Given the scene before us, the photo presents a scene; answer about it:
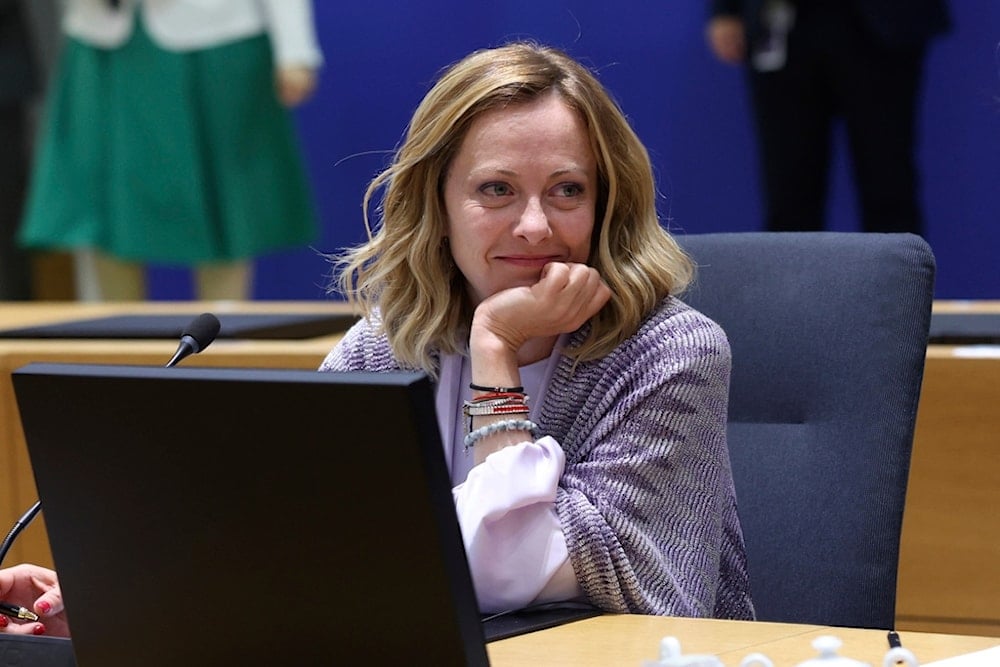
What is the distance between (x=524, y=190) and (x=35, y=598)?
60cm

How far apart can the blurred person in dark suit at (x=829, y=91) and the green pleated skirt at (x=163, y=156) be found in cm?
126

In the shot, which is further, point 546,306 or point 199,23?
point 199,23

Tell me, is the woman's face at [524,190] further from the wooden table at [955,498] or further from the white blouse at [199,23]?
the white blouse at [199,23]

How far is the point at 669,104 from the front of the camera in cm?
412

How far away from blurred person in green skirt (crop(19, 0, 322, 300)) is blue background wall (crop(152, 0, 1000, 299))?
0.32 meters

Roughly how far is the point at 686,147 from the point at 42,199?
1.77 metres

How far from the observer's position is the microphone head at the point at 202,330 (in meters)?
1.37

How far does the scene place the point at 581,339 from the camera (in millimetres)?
1535

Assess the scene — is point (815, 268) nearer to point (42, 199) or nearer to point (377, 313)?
point (377, 313)

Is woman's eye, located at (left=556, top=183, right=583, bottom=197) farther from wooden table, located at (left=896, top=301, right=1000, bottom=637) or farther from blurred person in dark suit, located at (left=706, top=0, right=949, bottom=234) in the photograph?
blurred person in dark suit, located at (left=706, top=0, right=949, bottom=234)

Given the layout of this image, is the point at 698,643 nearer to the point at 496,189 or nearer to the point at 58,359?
the point at 496,189

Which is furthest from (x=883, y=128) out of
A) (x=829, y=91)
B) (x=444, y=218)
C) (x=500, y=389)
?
(x=500, y=389)

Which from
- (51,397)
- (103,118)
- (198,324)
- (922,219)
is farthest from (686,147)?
(51,397)

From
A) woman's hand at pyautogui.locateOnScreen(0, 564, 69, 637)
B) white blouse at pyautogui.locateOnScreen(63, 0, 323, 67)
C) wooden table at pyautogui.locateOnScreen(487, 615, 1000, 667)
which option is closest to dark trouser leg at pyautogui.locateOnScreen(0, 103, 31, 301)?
white blouse at pyautogui.locateOnScreen(63, 0, 323, 67)
